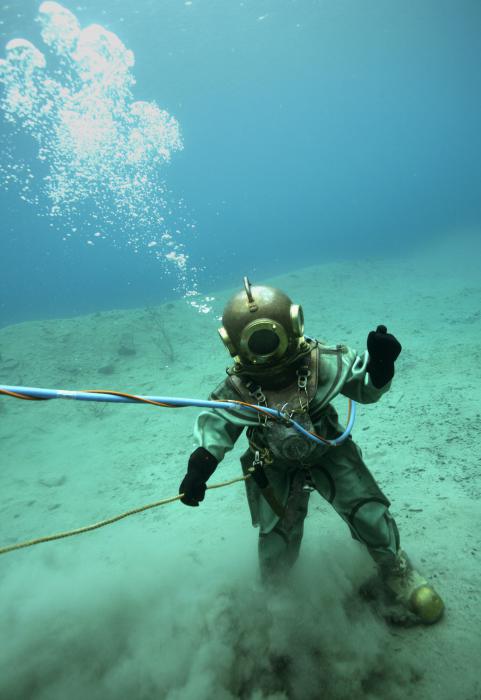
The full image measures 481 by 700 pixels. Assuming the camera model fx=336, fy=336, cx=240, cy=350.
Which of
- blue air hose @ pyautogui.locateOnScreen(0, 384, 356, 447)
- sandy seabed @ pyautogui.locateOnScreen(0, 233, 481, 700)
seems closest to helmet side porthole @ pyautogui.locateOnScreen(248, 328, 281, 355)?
blue air hose @ pyautogui.locateOnScreen(0, 384, 356, 447)

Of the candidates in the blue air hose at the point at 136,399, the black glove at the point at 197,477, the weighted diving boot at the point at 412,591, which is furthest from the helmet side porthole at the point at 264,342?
the weighted diving boot at the point at 412,591

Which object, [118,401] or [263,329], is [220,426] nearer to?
[263,329]

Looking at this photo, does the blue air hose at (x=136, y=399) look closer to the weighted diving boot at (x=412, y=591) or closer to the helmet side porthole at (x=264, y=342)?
the helmet side porthole at (x=264, y=342)

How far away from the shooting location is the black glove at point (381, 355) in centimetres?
176

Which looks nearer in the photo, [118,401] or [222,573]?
[118,401]

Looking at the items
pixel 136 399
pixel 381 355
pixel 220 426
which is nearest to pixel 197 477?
pixel 220 426

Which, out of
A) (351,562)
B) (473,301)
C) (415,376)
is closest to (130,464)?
(351,562)

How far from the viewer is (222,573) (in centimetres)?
276

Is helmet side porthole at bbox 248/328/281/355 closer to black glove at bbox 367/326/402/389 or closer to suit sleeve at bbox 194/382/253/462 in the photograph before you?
suit sleeve at bbox 194/382/253/462

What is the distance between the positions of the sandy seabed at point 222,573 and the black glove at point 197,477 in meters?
1.11

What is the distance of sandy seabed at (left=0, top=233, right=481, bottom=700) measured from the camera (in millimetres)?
1967

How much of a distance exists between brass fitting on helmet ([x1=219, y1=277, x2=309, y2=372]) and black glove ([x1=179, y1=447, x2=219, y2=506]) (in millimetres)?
576

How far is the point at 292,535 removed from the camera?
2.43 m

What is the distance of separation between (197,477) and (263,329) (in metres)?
0.90
